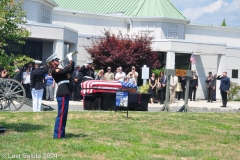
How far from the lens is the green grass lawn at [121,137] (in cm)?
1003

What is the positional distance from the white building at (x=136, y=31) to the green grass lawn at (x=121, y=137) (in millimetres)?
14865

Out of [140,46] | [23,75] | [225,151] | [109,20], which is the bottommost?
[225,151]

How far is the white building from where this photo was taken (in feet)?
105

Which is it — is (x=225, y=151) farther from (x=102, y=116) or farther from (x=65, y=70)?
(x=102, y=116)

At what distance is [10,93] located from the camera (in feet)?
57.2

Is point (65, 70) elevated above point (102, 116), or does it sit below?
above

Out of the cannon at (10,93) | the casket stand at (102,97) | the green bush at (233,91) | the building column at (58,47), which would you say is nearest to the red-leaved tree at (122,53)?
the building column at (58,47)

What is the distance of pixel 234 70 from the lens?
4072 centimetres

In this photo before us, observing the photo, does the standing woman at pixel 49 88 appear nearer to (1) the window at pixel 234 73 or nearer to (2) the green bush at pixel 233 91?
(2) the green bush at pixel 233 91

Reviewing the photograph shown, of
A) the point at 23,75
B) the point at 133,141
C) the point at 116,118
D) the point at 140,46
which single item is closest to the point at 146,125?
the point at 116,118

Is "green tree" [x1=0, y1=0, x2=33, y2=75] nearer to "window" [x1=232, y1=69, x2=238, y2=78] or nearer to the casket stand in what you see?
the casket stand

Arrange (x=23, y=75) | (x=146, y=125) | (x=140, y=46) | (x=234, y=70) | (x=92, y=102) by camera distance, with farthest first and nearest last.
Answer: (x=234, y=70)
(x=140, y=46)
(x=23, y=75)
(x=92, y=102)
(x=146, y=125)

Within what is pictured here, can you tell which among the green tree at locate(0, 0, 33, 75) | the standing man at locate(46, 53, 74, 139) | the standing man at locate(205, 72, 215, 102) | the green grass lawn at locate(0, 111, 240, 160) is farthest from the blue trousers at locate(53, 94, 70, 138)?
the standing man at locate(205, 72, 215, 102)

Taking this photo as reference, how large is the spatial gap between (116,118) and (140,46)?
63.4 feet
